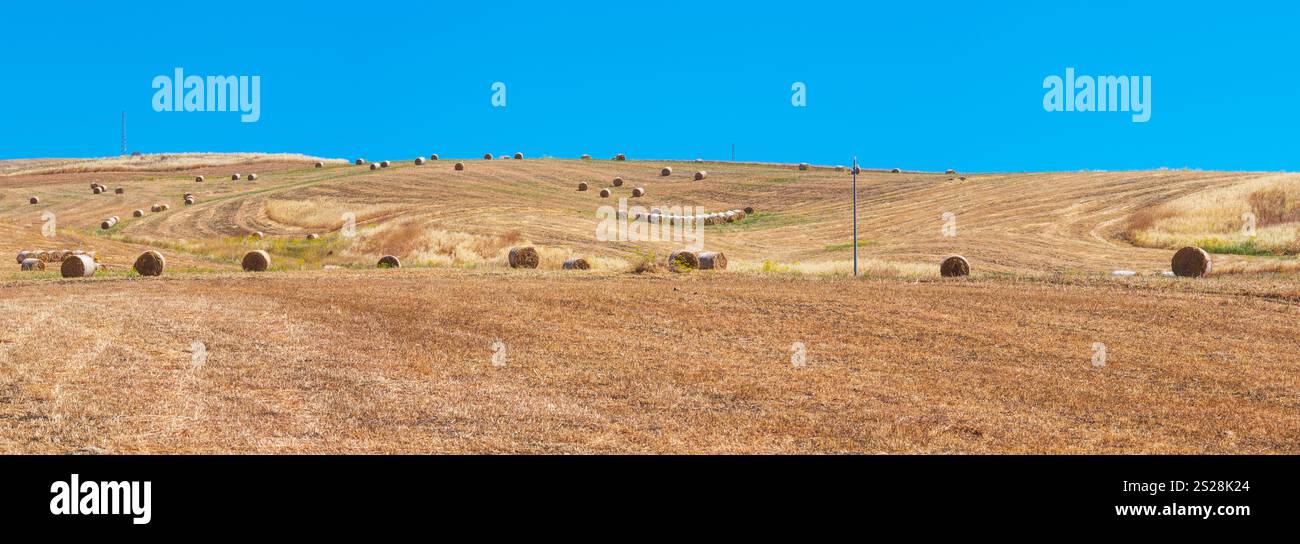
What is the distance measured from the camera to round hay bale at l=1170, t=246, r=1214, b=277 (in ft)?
113

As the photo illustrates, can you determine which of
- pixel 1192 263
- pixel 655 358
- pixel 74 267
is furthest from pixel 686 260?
pixel 74 267

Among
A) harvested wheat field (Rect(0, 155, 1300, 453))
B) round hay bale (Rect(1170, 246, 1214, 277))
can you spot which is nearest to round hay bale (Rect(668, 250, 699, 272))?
harvested wheat field (Rect(0, 155, 1300, 453))

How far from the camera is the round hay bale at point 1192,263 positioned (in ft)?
113

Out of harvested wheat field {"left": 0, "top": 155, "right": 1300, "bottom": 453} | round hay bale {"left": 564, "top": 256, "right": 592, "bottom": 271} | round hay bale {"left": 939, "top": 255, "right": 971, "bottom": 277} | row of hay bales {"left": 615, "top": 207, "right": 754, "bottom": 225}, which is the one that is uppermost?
row of hay bales {"left": 615, "top": 207, "right": 754, "bottom": 225}

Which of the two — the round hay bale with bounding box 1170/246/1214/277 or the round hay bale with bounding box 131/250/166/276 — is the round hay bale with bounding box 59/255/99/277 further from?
the round hay bale with bounding box 1170/246/1214/277

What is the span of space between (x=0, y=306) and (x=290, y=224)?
4296cm

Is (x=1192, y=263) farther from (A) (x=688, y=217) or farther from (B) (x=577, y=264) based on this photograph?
(A) (x=688, y=217)

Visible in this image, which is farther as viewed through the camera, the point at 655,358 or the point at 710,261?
the point at 710,261

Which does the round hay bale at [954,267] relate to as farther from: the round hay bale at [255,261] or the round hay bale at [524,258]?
the round hay bale at [255,261]

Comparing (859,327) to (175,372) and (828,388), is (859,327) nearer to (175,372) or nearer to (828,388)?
(828,388)

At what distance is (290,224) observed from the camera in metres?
66.3

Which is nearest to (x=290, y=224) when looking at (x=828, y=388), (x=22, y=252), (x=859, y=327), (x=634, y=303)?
(x=22, y=252)

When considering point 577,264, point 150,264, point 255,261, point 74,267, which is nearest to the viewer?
point 74,267

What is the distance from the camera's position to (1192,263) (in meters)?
34.5
